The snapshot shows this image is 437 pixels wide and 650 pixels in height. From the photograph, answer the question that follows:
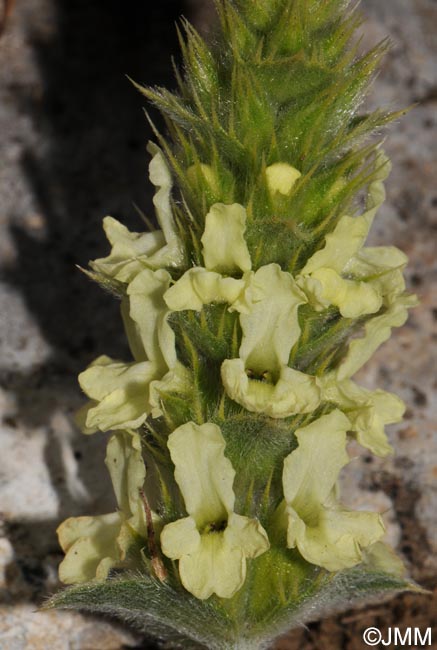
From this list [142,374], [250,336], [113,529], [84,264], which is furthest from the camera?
[84,264]

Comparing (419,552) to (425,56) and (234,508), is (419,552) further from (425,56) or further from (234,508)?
(425,56)

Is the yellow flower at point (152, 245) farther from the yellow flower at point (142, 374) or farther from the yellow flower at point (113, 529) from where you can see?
the yellow flower at point (113, 529)

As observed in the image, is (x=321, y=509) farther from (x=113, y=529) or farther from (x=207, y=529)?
→ (x=113, y=529)

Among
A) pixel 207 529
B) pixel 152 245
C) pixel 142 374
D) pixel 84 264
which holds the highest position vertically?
pixel 152 245

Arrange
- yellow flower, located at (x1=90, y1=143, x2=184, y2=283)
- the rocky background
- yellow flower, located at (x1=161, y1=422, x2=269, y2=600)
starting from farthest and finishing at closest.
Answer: the rocky background, yellow flower, located at (x1=90, y1=143, x2=184, y2=283), yellow flower, located at (x1=161, y1=422, x2=269, y2=600)

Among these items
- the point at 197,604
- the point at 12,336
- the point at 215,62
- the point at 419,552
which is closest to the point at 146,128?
the point at 12,336

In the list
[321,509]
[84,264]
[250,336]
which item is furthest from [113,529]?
[84,264]

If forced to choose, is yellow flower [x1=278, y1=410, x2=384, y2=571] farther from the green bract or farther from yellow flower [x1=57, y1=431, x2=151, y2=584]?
yellow flower [x1=57, y1=431, x2=151, y2=584]

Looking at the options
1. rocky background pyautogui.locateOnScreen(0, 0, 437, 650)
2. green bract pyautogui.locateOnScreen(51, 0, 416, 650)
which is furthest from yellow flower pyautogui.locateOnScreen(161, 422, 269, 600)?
rocky background pyautogui.locateOnScreen(0, 0, 437, 650)
